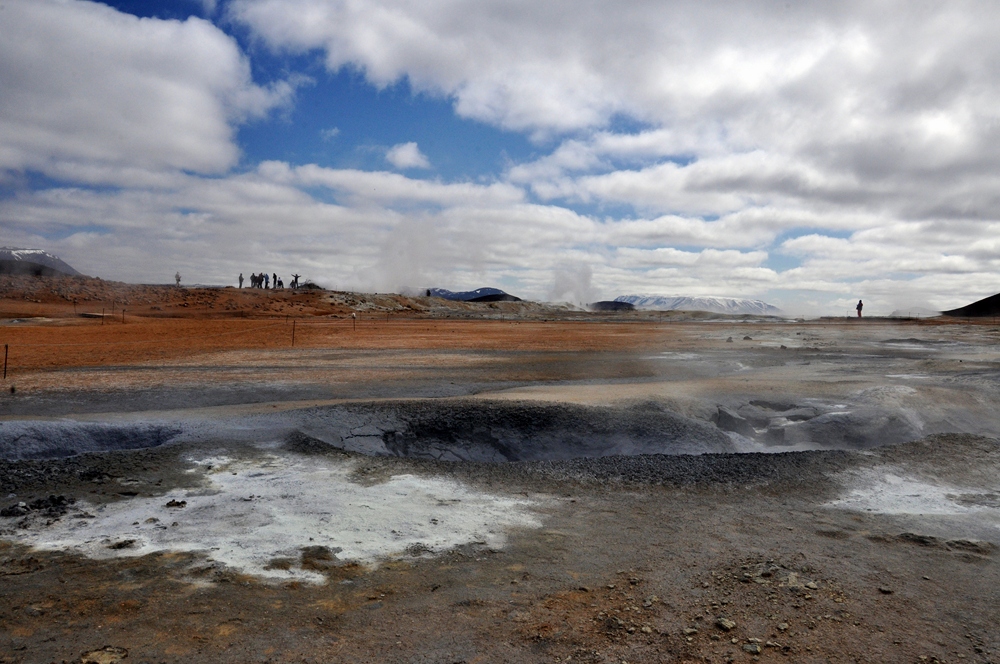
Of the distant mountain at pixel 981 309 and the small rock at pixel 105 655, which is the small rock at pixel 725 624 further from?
the distant mountain at pixel 981 309

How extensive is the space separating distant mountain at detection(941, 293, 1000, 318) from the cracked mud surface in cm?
8118

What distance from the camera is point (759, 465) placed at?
780 centimetres

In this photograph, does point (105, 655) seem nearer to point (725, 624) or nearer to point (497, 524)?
point (497, 524)

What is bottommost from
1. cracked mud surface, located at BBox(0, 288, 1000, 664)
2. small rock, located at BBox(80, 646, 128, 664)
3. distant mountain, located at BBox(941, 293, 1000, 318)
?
small rock, located at BBox(80, 646, 128, 664)

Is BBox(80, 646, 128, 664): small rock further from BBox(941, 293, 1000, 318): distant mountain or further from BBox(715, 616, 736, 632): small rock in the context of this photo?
BBox(941, 293, 1000, 318): distant mountain

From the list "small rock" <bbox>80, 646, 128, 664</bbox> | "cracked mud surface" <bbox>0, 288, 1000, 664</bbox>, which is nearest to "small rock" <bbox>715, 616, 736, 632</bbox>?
"cracked mud surface" <bbox>0, 288, 1000, 664</bbox>

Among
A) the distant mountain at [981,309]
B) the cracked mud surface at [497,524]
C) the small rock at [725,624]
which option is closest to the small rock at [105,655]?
the cracked mud surface at [497,524]

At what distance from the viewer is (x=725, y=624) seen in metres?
3.97

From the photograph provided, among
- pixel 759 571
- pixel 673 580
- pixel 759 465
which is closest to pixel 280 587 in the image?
pixel 673 580

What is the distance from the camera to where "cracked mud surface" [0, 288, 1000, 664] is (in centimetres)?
382

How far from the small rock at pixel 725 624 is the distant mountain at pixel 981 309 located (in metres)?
89.7

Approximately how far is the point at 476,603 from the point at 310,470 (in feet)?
11.4

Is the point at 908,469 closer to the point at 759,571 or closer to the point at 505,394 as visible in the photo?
the point at 759,571

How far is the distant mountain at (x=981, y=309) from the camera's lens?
77.8 metres
